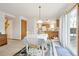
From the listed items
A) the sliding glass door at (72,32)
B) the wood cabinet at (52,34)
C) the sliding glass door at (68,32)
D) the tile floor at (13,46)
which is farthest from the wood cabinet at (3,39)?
the sliding glass door at (72,32)

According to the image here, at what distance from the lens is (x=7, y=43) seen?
3.43m

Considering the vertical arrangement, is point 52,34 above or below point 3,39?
above

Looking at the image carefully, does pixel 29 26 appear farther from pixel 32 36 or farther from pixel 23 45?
pixel 23 45

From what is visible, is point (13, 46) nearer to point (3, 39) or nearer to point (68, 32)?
point (3, 39)

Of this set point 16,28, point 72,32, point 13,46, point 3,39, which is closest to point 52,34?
point 72,32

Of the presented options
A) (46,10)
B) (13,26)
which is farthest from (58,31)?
(13,26)

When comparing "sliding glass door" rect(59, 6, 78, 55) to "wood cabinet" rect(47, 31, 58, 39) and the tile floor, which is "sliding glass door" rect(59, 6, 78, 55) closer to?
"wood cabinet" rect(47, 31, 58, 39)

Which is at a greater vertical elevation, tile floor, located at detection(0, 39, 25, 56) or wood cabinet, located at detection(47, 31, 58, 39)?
wood cabinet, located at detection(47, 31, 58, 39)

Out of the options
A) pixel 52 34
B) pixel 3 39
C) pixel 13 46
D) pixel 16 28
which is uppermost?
pixel 16 28

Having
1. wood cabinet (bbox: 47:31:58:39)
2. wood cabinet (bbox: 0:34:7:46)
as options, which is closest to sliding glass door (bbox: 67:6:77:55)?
wood cabinet (bbox: 47:31:58:39)

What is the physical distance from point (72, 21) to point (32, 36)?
1251mm

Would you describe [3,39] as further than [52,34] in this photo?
No

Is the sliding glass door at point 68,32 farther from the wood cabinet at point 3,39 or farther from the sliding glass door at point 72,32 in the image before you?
the wood cabinet at point 3,39

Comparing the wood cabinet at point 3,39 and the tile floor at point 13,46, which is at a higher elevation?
the wood cabinet at point 3,39
